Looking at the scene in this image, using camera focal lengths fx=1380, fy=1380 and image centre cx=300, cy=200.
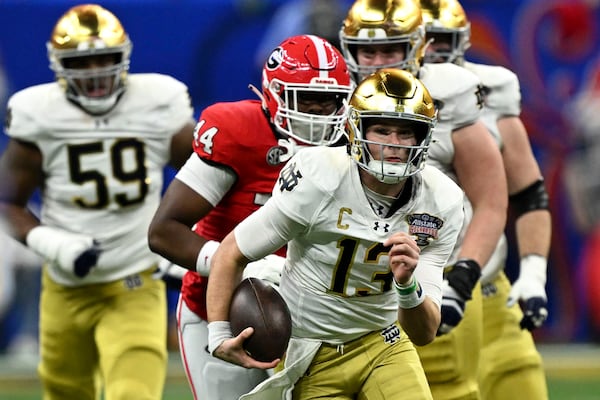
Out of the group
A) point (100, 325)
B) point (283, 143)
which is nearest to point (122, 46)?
point (100, 325)

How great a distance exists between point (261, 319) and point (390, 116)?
0.57 meters

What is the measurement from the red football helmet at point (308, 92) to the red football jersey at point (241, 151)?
0.06 meters

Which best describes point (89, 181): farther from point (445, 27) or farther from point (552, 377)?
point (552, 377)

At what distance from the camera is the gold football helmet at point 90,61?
4785mm

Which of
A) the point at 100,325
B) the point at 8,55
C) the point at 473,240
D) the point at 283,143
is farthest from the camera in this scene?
the point at 8,55

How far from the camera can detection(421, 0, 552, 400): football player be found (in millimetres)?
4480

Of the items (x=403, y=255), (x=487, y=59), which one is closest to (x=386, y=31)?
(x=403, y=255)

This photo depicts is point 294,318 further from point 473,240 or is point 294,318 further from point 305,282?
point 473,240

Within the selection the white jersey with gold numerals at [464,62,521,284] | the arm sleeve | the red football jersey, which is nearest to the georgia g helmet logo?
the red football jersey

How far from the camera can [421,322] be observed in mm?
3326

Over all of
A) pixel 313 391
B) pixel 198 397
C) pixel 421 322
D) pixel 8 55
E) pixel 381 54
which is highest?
pixel 381 54

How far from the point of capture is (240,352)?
129 inches

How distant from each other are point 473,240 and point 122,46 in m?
1.53

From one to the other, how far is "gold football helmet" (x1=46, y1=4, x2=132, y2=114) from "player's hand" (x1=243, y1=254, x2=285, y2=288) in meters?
1.34
